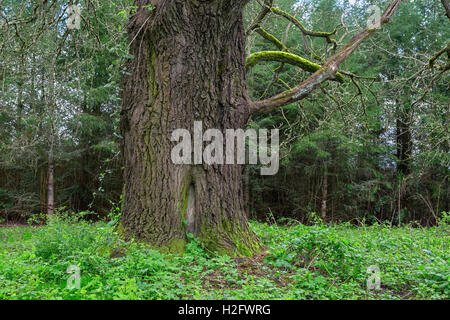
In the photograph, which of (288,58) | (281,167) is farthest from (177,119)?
(281,167)

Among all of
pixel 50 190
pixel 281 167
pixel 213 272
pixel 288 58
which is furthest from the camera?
pixel 281 167

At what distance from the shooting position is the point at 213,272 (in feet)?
10.6

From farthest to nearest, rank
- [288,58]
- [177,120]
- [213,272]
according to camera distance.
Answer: [288,58], [177,120], [213,272]

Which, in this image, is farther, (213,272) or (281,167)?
(281,167)

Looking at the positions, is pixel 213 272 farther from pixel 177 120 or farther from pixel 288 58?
pixel 288 58

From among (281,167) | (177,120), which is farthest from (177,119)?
(281,167)

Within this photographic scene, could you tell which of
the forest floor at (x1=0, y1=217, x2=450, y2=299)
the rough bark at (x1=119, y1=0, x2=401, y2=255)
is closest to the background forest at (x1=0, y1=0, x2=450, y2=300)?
the forest floor at (x1=0, y1=217, x2=450, y2=299)

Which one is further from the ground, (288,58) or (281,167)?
(288,58)

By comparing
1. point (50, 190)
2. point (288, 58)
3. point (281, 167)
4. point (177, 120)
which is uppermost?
point (288, 58)

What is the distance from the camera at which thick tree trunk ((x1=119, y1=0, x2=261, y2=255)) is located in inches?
145

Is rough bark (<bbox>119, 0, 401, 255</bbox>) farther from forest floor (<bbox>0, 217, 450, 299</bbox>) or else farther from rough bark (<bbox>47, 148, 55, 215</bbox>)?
rough bark (<bbox>47, 148, 55, 215</bbox>)

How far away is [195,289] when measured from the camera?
2.83 meters

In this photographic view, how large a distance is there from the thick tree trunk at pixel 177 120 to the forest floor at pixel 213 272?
0.27 meters

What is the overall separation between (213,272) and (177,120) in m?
1.66
